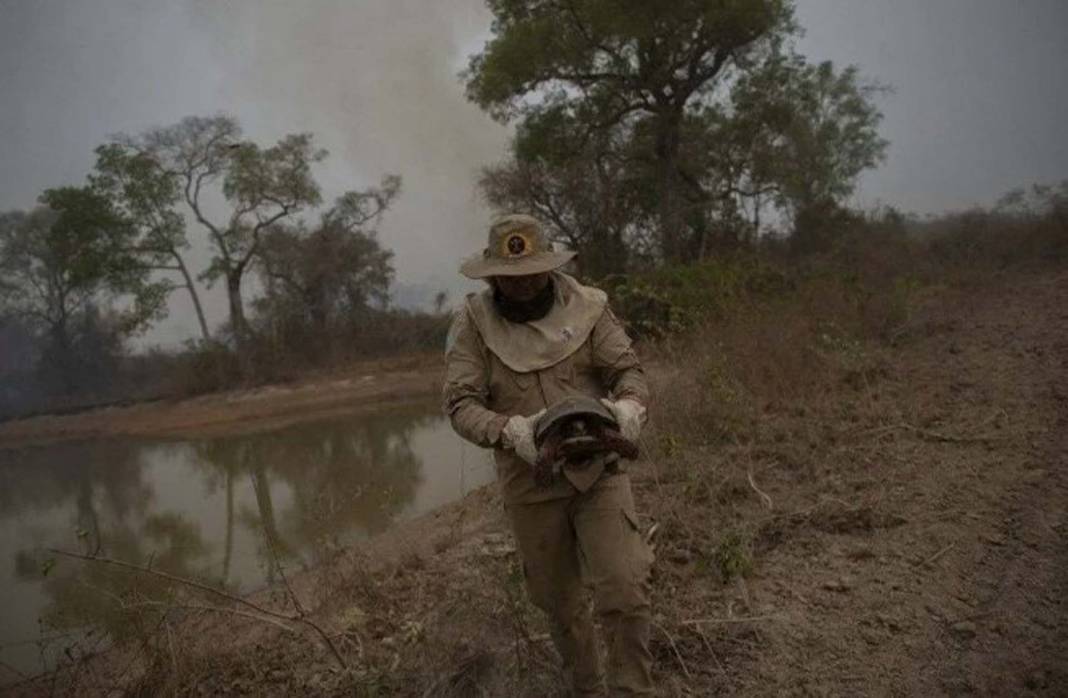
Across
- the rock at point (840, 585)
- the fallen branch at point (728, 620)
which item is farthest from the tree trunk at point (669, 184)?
the fallen branch at point (728, 620)

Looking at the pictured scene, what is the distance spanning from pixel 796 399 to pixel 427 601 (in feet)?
12.8

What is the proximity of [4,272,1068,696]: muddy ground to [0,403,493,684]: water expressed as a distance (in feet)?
1.92

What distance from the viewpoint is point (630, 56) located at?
18219 millimetres

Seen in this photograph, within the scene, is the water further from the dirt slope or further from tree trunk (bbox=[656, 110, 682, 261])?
tree trunk (bbox=[656, 110, 682, 261])

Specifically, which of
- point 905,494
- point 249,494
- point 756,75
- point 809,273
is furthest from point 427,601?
point 756,75

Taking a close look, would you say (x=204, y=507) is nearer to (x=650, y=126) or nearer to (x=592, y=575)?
(x=592, y=575)

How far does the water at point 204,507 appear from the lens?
587cm

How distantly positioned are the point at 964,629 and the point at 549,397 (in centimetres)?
193

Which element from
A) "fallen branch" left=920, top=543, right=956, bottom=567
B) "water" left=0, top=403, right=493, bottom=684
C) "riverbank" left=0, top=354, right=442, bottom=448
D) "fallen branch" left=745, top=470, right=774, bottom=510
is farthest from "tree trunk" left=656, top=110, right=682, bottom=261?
"fallen branch" left=920, top=543, right=956, bottom=567

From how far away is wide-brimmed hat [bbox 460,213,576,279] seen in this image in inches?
101

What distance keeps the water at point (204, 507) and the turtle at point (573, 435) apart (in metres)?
2.13

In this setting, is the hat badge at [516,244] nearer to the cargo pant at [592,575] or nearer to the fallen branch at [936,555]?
the cargo pant at [592,575]

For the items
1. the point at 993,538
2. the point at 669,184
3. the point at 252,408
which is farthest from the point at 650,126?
the point at 993,538

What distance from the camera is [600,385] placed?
279 centimetres
